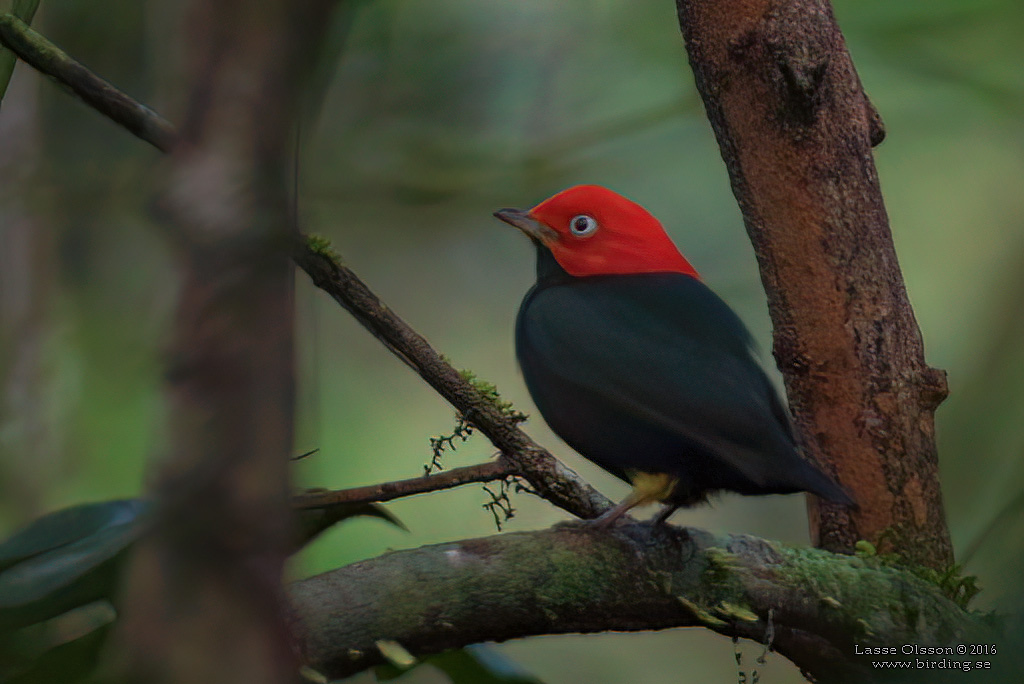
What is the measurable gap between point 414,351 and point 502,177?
105 inches

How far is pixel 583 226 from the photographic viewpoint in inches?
92.7

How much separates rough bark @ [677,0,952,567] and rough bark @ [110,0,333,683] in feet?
5.97

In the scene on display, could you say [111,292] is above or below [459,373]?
above

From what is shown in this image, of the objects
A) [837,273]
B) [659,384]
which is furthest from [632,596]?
[837,273]

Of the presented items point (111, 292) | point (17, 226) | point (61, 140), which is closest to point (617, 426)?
point (17, 226)

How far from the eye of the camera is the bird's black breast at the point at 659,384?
190 cm

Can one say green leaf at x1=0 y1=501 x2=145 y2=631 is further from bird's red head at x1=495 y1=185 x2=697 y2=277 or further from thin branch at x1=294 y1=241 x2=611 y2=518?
bird's red head at x1=495 y1=185 x2=697 y2=277

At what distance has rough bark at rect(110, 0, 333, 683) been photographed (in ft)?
1.45

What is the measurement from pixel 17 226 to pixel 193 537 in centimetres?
289

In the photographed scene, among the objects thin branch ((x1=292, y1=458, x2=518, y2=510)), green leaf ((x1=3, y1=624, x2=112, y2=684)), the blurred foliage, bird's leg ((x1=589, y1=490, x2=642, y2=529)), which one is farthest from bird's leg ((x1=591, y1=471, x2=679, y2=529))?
green leaf ((x1=3, y1=624, x2=112, y2=684))

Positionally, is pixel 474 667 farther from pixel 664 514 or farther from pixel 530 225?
pixel 530 225

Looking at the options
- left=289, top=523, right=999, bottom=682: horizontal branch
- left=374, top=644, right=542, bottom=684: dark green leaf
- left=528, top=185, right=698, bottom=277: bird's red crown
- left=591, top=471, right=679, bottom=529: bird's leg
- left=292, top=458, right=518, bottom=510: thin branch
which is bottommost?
left=374, top=644, right=542, bottom=684: dark green leaf

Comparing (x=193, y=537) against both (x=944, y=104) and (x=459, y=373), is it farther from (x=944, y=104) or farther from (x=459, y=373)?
(x=944, y=104)

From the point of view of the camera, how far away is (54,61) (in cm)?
114
